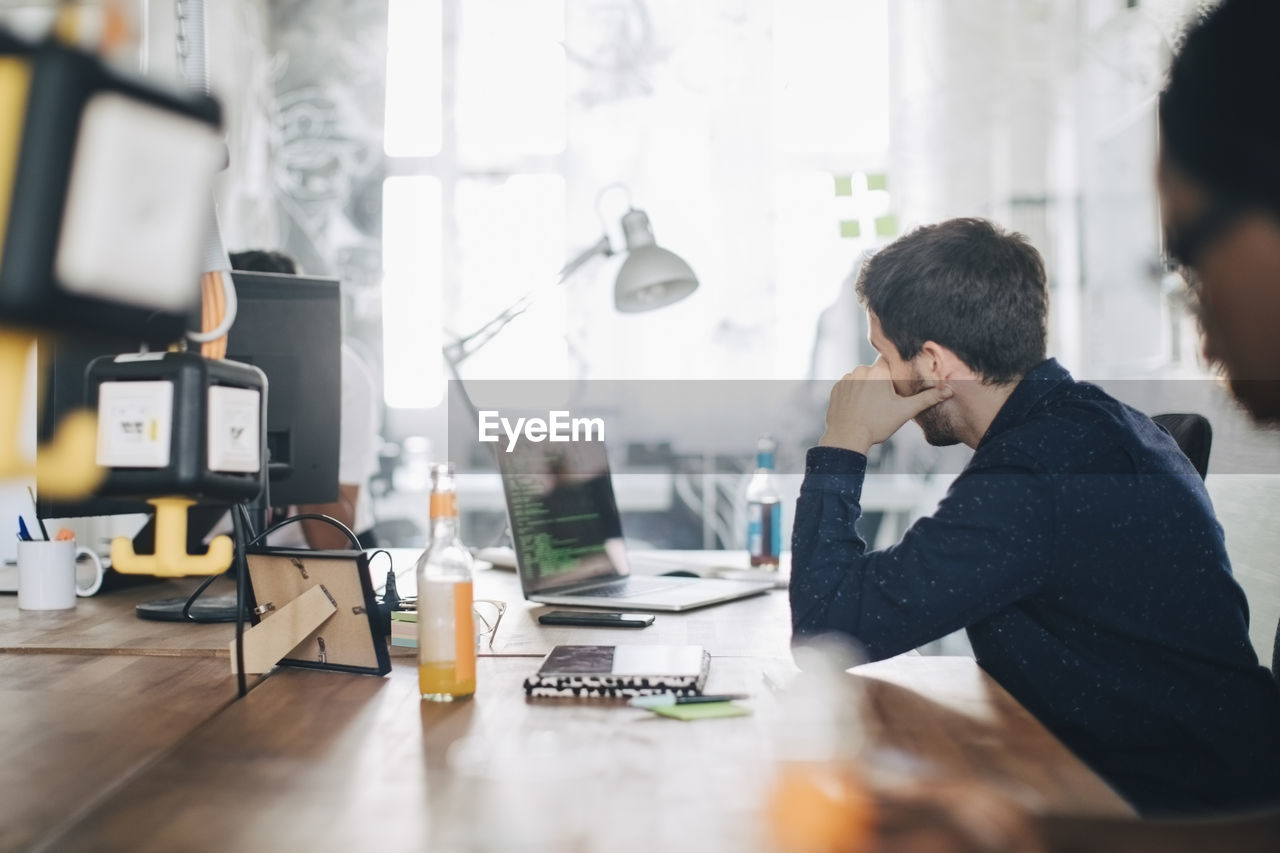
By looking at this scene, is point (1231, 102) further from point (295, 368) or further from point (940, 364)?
point (295, 368)

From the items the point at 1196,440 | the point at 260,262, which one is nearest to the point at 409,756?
the point at 1196,440

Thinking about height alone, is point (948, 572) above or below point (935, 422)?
below

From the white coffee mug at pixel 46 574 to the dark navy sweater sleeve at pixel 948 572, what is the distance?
3.69 ft

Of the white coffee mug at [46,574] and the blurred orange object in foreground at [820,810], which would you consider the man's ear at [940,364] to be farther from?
the white coffee mug at [46,574]

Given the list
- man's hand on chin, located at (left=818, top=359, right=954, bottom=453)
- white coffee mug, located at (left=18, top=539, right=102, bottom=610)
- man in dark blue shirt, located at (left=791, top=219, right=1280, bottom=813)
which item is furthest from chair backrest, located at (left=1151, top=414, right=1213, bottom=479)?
white coffee mug, located at (left=18, top=539, right=102, bottom=610)

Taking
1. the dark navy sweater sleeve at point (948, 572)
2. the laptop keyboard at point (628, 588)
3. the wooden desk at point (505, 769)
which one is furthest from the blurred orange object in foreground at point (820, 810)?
the laptop keyboard at point (628, 588)

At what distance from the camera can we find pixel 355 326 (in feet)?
12.9

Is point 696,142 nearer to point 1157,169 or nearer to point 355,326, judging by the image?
point 355,326

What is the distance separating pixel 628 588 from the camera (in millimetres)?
1789

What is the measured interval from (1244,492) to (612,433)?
7.29 feet

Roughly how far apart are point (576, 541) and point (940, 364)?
2.35ft

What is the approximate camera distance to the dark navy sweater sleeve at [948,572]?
1.17 m

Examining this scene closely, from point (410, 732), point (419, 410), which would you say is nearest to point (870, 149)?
point (419, 410)

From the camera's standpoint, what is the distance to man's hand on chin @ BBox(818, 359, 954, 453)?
4.73 feet
